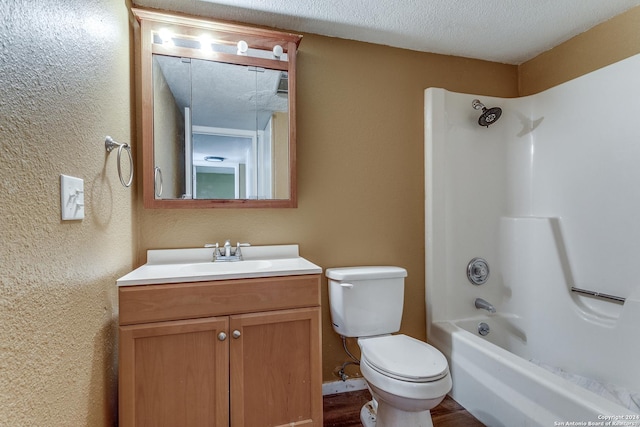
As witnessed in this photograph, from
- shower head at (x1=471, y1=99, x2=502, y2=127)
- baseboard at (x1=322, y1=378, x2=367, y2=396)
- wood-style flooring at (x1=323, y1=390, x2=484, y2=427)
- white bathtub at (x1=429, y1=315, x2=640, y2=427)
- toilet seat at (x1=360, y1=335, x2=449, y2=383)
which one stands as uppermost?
shower head at (x1=471, y1=99, x2=502, y2=127)

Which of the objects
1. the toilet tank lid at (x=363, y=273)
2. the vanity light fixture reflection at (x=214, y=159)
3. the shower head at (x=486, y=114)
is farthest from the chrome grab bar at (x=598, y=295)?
the vanity light fixture reflection at (x=214, y=159)

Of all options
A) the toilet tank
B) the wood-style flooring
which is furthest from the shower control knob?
the wood-style flooring

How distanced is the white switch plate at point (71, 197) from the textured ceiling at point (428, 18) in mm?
1181

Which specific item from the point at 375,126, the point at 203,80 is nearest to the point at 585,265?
the point at 375,126

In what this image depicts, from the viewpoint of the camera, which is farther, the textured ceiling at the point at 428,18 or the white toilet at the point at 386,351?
the textured ceiling at the point at 428,18

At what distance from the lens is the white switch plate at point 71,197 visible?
2.97 feet

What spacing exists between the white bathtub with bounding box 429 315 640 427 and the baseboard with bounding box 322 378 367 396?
0.54m

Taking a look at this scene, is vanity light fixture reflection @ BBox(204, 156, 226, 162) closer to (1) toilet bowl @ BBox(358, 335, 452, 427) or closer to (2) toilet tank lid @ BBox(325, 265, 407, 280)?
(2) toilet tank lid @ BBox(325, 265, 407, 280)

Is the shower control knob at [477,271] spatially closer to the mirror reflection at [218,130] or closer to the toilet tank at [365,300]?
the toilet tank at [365,300]

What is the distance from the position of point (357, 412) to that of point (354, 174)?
1.38 meters

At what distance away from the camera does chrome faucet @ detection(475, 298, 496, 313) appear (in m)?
2.02

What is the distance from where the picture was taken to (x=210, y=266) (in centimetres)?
156

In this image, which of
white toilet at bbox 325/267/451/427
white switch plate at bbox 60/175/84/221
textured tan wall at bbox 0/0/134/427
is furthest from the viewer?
white toilet at bbox 325/267/451/427

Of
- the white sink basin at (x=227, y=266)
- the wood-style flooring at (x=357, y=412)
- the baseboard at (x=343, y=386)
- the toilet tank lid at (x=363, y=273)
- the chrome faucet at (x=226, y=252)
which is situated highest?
the chrome faucet at (x=226, y=252)
